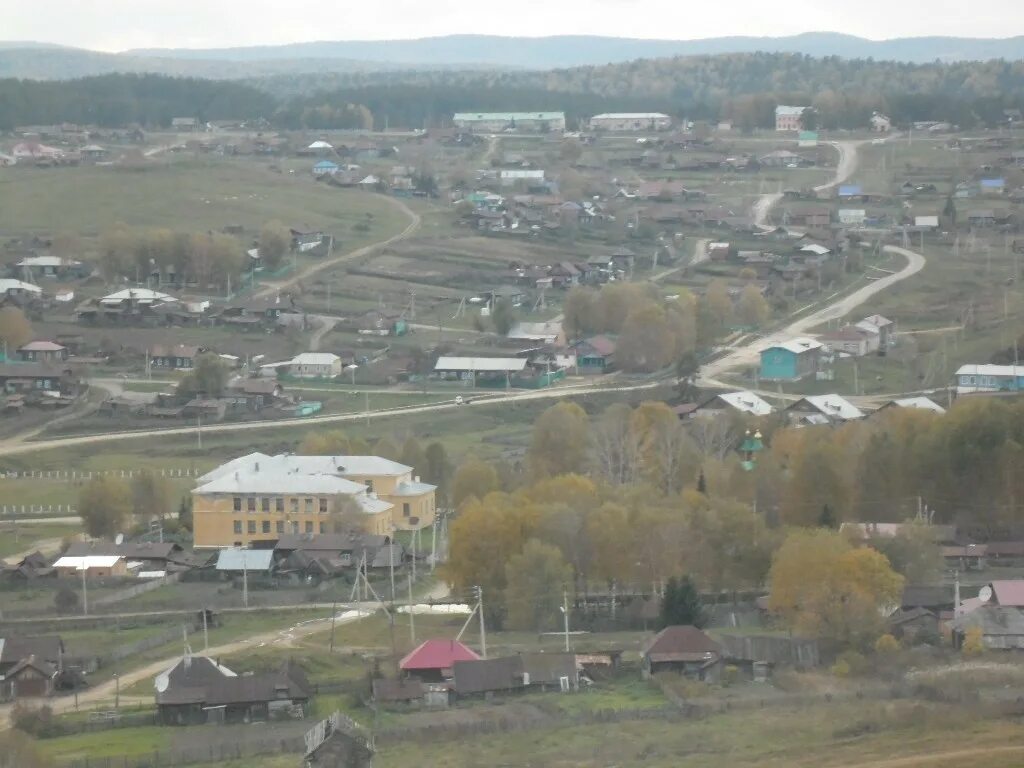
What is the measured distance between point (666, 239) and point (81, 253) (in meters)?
17.9

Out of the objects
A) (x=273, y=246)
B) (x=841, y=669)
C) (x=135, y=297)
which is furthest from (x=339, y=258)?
(x=841, y=669)

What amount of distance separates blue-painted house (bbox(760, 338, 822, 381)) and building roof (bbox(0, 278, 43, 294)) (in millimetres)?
18591

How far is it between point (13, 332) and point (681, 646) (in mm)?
27807

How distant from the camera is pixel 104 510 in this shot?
31750 millimetres

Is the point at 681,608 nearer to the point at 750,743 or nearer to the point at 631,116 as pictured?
the point at 750,743

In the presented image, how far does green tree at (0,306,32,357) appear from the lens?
47.1 m

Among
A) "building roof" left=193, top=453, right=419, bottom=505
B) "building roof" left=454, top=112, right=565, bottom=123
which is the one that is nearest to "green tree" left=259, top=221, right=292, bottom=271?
"building roof" left=193, top=453, right=419, bottom=505

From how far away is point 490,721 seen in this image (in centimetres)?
2072

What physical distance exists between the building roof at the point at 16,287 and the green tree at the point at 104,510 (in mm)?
21060

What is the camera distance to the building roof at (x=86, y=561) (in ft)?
95.8

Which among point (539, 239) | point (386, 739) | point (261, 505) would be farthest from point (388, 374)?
point (386, 739)

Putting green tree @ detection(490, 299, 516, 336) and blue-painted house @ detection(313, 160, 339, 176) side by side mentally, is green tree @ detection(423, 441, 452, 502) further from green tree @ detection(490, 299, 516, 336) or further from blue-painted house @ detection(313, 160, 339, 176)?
blue-painted house @ detection(313, 160, 339, 176)

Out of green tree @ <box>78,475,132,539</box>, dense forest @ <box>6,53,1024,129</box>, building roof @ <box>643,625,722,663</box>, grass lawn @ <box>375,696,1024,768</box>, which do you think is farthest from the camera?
dense forest @ <box>6,53,1024,129</box>

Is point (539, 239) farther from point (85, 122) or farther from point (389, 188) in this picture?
point (85, 122)
